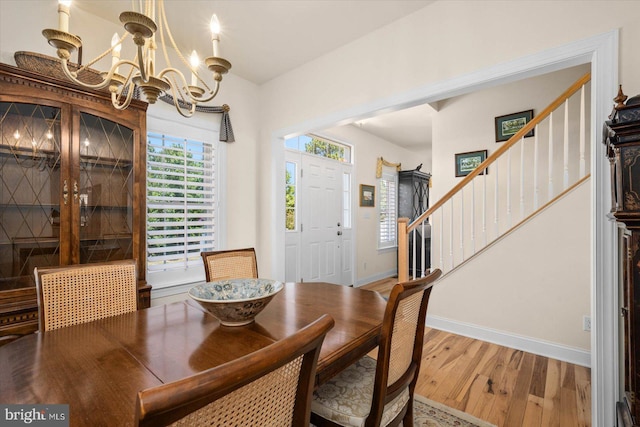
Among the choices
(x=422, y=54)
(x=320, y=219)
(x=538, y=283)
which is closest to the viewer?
(x=422, y=54)

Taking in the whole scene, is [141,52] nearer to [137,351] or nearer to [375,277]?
[137,351]

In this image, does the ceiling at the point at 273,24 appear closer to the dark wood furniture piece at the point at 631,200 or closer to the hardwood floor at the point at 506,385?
the dark wood furniture piece at the point at 631,200

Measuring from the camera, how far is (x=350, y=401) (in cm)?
118

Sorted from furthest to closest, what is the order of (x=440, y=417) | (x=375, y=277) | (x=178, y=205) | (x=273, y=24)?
(x=375, y=277) → (x=178, y=205) → (x=273, y=24) → (x=440, y=417)

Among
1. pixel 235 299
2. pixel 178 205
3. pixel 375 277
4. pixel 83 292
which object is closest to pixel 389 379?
pixel 235 299

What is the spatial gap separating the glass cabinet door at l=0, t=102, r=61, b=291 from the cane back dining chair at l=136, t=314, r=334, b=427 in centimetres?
203

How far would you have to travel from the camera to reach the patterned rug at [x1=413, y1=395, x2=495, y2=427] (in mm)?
1728

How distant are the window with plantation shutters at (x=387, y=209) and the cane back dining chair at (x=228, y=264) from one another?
377cm

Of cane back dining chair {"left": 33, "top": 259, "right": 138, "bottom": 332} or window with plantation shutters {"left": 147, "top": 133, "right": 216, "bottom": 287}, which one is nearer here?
cane back dining chair {"left": 33, "top": 259, "right": 138, "bottom": 332}

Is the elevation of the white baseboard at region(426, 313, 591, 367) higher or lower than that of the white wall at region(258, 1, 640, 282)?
lower

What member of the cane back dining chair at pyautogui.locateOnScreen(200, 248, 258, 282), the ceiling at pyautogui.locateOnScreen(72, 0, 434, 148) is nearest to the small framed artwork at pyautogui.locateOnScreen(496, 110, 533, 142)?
the ceiling at pyautogui.locateOnScreen(72, 0, 434, 148)

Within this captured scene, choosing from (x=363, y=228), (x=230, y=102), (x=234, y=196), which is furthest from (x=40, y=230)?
(x=363, y=228)

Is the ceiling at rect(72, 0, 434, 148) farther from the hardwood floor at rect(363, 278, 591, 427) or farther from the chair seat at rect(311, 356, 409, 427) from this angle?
the hardwood floor at rect(363, 278, 591, 427)

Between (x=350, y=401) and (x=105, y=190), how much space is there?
2174mm
